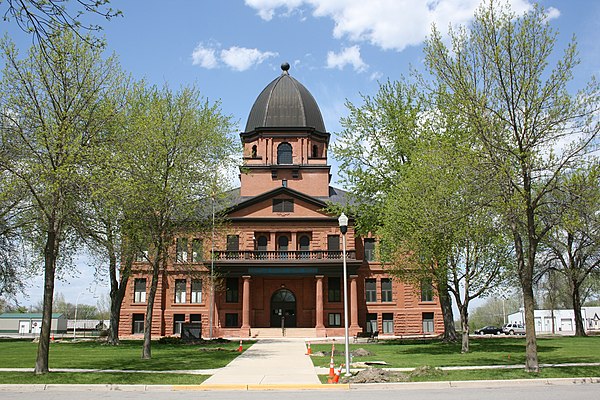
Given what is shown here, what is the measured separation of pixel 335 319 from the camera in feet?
157

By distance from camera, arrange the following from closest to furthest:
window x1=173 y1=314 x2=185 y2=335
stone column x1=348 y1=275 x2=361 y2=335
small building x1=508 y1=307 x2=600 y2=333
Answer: stone column x1=348 y1=275 x2=361 y2=335 → window x1=173 y1=314 x2=185 y2=335 → small building x1=508 y1=307 x2=600 y2=333

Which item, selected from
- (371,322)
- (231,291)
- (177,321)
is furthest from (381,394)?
(177,321)

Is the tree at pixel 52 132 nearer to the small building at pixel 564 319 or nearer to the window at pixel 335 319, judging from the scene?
the window at pixel 335 319

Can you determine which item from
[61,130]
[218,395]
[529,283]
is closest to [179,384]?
[218,395]

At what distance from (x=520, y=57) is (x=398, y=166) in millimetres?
17550

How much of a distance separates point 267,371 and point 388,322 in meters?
31.7

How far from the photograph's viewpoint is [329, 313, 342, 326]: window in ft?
156

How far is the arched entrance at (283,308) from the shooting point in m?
48.1

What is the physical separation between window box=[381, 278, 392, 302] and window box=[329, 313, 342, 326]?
4.55 m

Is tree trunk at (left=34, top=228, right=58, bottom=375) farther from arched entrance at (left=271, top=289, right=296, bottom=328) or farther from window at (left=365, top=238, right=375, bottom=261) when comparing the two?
window at (left=365, top=238, right=375, bottom=261)

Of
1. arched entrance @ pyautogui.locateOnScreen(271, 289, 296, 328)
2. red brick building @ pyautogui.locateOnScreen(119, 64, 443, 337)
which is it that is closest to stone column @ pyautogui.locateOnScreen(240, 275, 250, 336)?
red brick building @ pyautogui.locateOnScreen(119, 64, 443, 337)

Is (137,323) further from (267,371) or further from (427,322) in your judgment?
(267,371)

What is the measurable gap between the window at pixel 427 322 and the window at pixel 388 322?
2.82 meters

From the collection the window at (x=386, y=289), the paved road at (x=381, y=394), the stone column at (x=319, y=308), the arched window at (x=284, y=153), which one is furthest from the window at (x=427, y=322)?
the paved road at (x=381, y=394)
